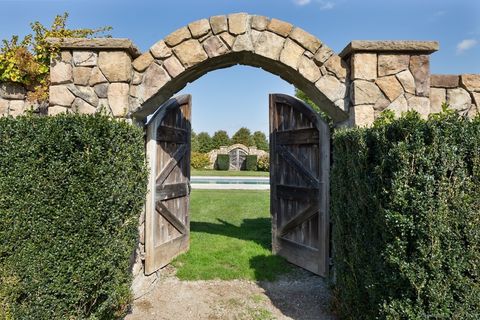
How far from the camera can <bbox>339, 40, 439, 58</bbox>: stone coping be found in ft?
11.0

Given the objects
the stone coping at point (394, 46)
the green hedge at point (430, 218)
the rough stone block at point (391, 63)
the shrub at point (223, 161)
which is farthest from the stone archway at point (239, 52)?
the shrub at point (223, 161)

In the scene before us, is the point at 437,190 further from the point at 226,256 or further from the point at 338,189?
the point at 226,256

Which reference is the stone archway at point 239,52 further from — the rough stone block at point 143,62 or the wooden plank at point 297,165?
the wooden plank at point 297,165

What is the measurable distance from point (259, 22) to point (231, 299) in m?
3.22

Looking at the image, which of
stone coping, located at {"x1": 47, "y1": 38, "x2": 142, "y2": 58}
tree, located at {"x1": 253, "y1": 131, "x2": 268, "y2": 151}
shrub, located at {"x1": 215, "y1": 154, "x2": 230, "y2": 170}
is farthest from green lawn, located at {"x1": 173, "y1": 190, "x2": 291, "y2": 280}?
tree, located at {"x1": 253, "y1": 131, "x2": 268, "y2": 151}

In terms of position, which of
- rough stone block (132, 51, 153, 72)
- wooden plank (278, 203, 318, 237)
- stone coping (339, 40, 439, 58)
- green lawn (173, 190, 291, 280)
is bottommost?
green lawn (173, 190, 291, 280)

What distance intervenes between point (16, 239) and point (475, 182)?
3.46 meters

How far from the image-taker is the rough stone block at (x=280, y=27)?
349 centimetres

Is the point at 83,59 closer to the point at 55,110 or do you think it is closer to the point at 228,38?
the point at 55,110

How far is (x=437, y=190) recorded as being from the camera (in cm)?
201

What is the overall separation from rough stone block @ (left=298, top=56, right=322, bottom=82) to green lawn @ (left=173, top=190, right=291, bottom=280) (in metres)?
2.68

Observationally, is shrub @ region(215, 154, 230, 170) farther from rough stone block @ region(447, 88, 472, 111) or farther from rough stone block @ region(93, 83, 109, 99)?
rough stone block @ region(447, 88, 472, 111)

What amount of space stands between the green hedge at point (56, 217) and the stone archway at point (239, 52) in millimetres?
1053

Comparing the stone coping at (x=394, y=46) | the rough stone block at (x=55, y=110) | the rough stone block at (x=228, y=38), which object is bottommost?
the rough stone block at (x=55, y=110)
